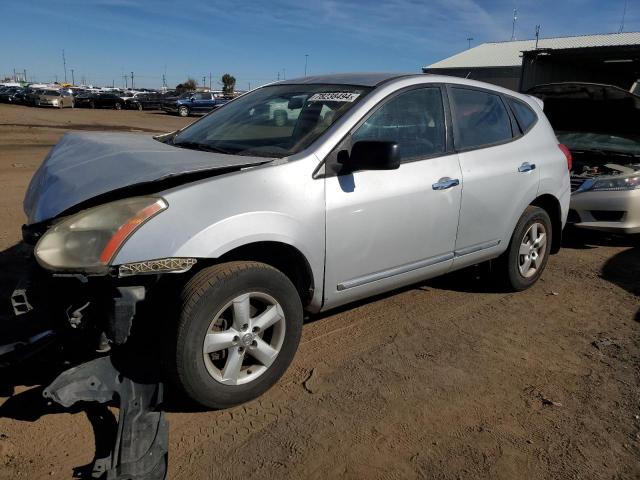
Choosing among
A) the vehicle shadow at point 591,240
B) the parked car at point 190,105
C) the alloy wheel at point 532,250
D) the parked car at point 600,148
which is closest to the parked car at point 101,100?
the parked car at point 190,105

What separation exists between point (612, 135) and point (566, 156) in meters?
3.47

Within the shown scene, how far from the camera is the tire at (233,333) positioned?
2643 millimetres

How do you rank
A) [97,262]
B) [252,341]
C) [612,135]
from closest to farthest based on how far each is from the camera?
[97,262] < [252,341] < [612,135]

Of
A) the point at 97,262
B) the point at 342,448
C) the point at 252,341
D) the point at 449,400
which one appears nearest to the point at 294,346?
the point at 252,341

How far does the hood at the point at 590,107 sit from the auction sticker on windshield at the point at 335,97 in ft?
15.0

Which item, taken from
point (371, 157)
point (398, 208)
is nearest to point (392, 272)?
point (398, 208)

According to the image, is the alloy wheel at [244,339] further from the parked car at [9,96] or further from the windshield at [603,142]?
the parked car at [9,96]

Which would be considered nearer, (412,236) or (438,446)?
(438,446)

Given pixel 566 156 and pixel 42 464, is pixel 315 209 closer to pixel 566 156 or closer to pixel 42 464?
pixel 42 464

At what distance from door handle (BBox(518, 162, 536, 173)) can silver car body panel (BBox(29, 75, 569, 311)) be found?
4 cm

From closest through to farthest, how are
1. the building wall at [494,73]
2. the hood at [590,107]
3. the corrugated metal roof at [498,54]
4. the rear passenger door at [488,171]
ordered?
1. the rear passenger door at [488,171]
2. the hood at [590,107]
3. the building wall at [494,73]
4. the corrugated metal roof at [498,54]

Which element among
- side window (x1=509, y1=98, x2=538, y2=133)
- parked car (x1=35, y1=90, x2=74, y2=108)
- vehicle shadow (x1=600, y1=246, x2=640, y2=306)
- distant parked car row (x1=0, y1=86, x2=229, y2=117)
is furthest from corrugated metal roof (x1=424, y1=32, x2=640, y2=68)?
side window (x1=509, y1=98, x2=538, y2=133)

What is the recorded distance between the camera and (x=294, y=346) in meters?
3.11

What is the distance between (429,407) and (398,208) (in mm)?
1219
